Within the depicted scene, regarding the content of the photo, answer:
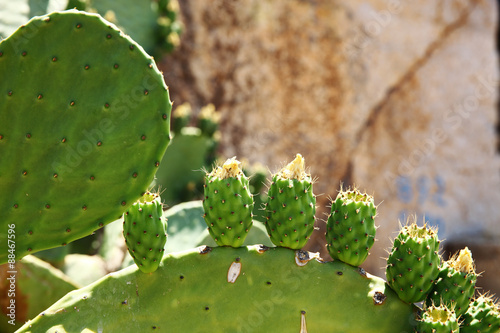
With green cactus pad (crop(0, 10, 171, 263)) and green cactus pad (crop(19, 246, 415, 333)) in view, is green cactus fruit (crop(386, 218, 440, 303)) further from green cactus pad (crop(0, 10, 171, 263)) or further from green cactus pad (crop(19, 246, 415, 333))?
green cactus pad (crop(0, 10, 171, 263))

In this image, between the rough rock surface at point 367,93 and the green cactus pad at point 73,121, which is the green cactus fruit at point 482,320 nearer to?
the green cactus pad at point 73,121

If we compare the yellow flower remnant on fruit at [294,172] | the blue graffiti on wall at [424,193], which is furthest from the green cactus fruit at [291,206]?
the blue graffiti on wall at [424,193]

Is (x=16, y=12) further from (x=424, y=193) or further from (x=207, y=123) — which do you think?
(x=424, y=193)

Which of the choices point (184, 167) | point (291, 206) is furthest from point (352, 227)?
point (184, 167)

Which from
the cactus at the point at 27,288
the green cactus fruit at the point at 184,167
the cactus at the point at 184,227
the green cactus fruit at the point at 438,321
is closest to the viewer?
the green cactus fruit at the point at 438,321

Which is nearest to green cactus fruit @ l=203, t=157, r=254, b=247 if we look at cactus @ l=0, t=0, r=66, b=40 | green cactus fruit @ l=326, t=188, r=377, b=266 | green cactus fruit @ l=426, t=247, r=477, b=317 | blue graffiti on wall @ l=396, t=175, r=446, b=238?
green cactus fruit @ l=326, t=188, r=377, b=266
